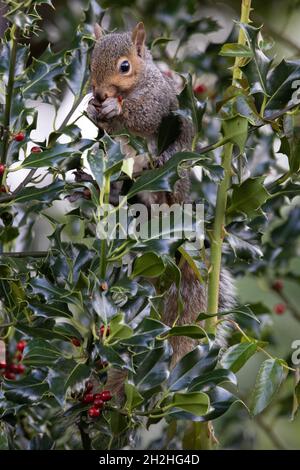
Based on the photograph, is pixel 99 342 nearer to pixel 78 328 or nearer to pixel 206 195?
pixel 78 328

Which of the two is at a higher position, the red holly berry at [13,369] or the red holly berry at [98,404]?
A: the red holly berry at [98,404]

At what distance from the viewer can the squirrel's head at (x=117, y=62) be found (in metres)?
1.64

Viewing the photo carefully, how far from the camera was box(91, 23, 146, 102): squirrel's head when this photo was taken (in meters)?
1.64

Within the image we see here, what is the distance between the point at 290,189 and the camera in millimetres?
1241

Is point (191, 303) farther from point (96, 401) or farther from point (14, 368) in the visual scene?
point (96, 401)

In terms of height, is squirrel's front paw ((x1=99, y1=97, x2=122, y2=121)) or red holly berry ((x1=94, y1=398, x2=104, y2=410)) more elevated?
squirrel's front paw ((x1=99, y1=97, x2=122, y2=121))

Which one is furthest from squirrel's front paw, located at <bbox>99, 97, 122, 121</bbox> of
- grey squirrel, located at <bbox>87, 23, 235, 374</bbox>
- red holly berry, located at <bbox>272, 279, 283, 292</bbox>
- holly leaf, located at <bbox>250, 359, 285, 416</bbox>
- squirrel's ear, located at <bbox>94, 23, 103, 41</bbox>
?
holly leaf, located at <bbox>250, 359, 285, 416</bbox>

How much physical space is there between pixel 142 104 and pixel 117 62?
3.8 inches

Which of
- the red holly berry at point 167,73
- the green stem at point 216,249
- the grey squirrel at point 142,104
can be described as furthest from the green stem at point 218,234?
the red holly berry at point 167,73

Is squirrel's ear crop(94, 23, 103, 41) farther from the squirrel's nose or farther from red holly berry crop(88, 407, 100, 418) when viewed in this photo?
red holly berry crop(88, 407, 100, 418)

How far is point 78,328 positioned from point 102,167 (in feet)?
0.69

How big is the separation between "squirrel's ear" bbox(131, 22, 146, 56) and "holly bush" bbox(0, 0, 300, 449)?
1.24 ft

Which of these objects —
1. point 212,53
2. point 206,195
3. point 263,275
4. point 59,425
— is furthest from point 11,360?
point 212,53

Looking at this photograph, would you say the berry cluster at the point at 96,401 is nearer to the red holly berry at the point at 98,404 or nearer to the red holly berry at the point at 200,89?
the red holly berry at the point at 98,404
